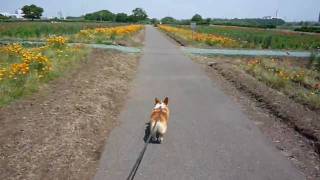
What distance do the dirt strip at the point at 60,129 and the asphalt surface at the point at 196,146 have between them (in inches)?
11.9

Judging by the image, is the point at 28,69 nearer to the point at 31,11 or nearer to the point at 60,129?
the point at 60,129

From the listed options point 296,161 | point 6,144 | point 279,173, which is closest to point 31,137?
point 6,144

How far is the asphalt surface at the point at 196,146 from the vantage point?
5.32 meters

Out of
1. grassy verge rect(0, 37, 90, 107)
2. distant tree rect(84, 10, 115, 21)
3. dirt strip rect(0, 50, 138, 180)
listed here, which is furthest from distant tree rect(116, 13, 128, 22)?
dirt strip rect(0, 50, 138, 180)

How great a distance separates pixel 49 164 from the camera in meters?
5.14

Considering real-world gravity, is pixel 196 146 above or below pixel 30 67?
below

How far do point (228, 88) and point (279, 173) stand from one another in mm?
6660

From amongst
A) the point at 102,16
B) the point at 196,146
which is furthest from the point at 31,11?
the point at 196,146

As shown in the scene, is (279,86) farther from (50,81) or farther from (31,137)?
(31,137)

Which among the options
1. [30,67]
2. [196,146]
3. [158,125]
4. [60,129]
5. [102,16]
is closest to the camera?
[158,125]

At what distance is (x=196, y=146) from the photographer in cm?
637

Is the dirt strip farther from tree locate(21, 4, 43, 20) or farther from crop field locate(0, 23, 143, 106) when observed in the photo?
tree locate(21, 4, 43, 20)

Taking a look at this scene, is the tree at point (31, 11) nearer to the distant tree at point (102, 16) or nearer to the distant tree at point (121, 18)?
the distant tree at point (102, 16)

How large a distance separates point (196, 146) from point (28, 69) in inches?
217
